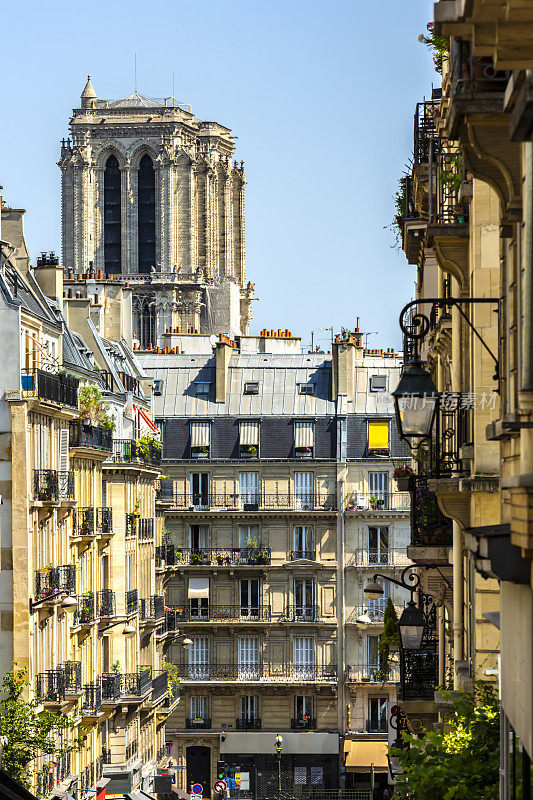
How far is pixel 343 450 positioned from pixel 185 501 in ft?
20.5

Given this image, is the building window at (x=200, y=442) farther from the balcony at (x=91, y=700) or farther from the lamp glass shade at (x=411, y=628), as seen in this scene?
the lamp glass shade at (x=411, y=628)

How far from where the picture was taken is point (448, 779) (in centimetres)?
1326

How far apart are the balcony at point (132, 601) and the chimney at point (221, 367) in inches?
601

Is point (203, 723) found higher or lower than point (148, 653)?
lower

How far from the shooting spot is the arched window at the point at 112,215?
389 ft

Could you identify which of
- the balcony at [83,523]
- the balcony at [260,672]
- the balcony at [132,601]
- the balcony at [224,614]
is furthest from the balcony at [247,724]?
the balcony at [83,523]

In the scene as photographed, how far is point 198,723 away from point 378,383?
47.6 feet

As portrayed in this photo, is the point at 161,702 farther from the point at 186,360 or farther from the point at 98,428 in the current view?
the point at 186,360

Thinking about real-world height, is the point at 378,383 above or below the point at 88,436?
above

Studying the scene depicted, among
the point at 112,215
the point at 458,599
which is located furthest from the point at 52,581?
the point at 112,215

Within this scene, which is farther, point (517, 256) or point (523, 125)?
point (517, 256)

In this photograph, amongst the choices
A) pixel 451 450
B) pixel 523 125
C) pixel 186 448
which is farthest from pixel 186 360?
pixel 523 125

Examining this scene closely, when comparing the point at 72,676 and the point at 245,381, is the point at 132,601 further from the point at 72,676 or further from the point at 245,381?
the point at 245,381

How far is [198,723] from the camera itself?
201 feet
